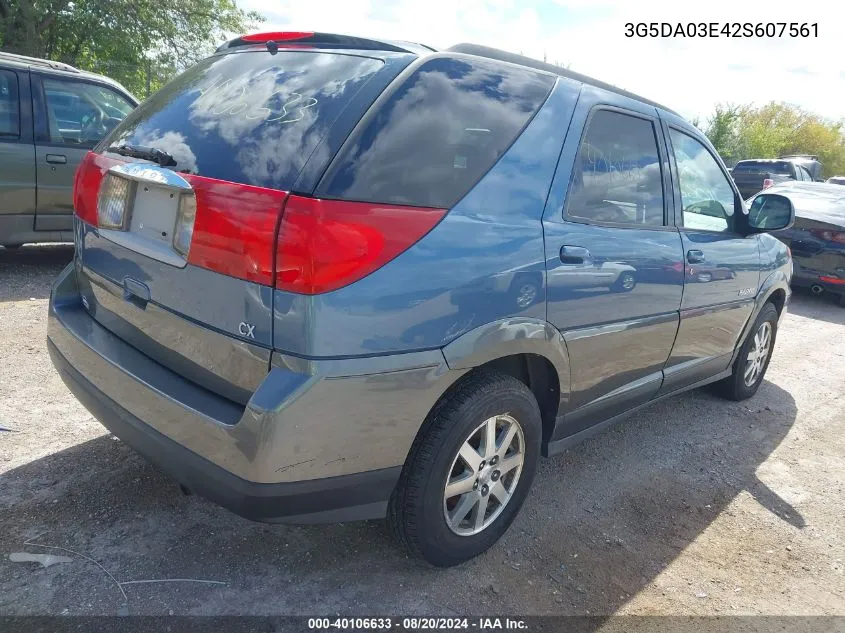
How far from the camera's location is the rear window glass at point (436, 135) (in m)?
1.94

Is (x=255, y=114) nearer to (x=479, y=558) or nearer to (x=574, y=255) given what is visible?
(x=574, y=255)

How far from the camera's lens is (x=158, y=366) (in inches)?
88.1

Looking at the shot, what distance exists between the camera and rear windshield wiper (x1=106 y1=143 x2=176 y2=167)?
7.12 ft

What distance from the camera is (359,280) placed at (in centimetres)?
188

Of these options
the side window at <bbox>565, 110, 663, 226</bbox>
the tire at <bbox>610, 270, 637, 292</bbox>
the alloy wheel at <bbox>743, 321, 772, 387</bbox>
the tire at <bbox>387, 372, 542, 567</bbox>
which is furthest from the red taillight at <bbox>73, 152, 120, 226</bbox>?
the alloy wheel at <bbox>743, 321, 772, 387</bbox>

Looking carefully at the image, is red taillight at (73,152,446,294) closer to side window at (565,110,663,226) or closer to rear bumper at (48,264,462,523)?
rear bumper at (48,264,462,523)

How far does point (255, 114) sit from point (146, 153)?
17.7 inches

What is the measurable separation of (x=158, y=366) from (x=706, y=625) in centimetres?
221

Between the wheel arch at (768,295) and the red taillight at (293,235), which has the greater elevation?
the red taillight at (293,235)

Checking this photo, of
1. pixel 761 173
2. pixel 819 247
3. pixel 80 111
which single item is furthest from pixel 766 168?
pixel 80 111

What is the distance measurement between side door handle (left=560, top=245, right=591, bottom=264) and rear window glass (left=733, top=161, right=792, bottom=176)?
1792cm

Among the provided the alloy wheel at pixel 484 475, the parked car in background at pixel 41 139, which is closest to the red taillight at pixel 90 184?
the alloy wheel at pixel 484 475

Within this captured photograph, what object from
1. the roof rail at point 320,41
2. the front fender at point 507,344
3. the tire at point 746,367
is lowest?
the tire at point 746,367

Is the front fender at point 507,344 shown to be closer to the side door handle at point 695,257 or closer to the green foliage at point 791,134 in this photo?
the side door handle at point 695,257
